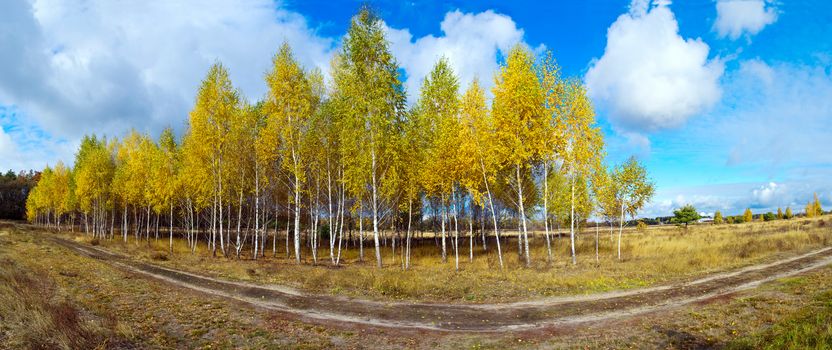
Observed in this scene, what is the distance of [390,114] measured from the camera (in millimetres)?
25625

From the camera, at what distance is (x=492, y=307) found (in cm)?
1388

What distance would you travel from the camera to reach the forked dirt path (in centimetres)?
1191

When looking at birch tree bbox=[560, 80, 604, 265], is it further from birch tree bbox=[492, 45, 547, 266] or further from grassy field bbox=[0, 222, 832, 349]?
grassy field bbox=[0, 222, 832, 349]

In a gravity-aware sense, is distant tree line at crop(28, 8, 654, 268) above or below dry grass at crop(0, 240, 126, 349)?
above

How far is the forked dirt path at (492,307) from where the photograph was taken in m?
11.9

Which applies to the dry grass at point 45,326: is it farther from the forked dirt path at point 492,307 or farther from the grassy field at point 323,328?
the forked dirt path at point 492,307

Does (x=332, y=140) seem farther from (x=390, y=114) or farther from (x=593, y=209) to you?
(x=593, y=209)

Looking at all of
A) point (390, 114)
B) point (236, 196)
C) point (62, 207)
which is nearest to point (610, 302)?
point (390, 114)

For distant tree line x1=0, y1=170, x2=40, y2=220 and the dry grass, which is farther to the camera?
distant tree line x1=0, y1=170, x2=40, y2=220

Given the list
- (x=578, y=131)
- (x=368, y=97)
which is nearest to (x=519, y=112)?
(x=578, y=131)

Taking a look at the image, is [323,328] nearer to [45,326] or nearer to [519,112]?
[45,326]

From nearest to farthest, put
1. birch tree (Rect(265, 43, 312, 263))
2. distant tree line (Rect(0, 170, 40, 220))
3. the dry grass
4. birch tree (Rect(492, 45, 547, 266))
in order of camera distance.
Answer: the dry grass → birch tree (Rect(492, 45, 547, 266)) → birch tree (Rect(265, 43, 312, 263)) → distant tree line (Rect(0, 170, 40, 220))

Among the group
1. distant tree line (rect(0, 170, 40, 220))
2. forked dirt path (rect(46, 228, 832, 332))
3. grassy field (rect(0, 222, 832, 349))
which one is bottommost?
forked dirt path (rect(46, 228, 832, 332))

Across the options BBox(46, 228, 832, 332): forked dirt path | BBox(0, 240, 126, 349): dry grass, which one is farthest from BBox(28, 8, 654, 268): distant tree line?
BBox(0, 240, 126, 349): dry grass
